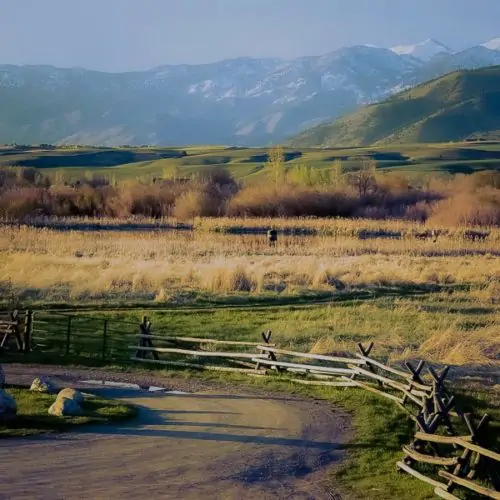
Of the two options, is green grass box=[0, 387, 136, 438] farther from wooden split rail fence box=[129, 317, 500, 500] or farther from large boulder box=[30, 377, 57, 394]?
wooden split rail fence box=[129, 317, 500, 500]

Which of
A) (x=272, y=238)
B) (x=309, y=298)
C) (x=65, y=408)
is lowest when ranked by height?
(x=309, y=298)

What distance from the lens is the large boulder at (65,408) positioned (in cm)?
1722

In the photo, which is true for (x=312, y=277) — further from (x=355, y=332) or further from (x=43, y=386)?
(x=43, y=386)

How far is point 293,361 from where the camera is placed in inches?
945

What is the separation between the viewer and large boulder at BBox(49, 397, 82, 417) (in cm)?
1722

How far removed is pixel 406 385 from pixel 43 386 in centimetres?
752

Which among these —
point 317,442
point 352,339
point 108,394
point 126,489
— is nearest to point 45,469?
point 126,489

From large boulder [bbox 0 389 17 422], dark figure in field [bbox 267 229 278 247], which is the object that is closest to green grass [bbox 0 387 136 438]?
large boulder [bbox 0 389 17 422]

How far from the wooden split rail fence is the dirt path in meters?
1.48

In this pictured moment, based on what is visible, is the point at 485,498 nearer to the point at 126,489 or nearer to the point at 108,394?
the point at 126,489

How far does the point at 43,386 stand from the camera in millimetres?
19562

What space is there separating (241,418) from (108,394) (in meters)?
3.63

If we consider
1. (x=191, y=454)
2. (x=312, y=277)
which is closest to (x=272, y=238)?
(x=312, y=277)

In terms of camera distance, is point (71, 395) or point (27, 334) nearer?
point (71, 395)
